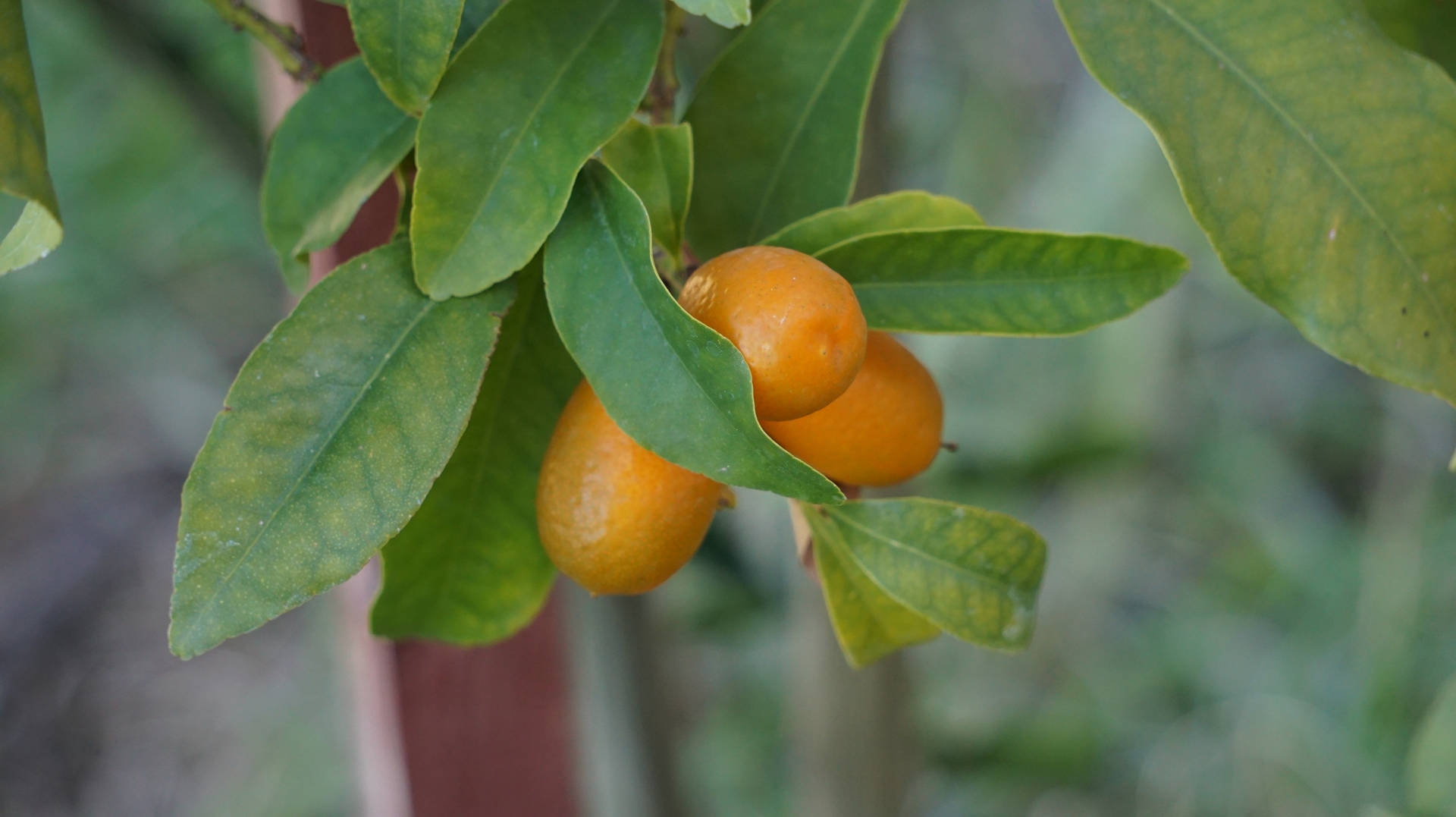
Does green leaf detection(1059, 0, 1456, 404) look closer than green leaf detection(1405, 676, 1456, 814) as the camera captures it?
Yes

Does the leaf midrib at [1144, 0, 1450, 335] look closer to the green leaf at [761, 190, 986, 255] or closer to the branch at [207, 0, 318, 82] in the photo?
the green leaf at [761, 190, 986, 255]

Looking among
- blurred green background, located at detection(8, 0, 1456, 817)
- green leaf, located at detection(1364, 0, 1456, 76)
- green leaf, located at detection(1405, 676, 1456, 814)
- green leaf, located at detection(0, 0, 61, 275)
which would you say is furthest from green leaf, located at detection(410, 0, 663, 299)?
blurred green background, located at detection(8, 0, 1456, 817)

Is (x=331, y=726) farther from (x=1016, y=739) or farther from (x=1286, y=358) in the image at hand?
(x=1286, y=358)

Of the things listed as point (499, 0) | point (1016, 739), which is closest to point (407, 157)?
point (499, 0)

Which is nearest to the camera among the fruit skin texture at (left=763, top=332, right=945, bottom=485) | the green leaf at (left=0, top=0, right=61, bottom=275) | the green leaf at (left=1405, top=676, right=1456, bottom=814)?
the green leaf at (left=0, top=0, right=61, bottom=275)

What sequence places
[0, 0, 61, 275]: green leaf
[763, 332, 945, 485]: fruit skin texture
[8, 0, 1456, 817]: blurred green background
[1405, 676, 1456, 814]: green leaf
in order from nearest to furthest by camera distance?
[0, 0, 61, 275]: green leaf, [763, 332, 945, 485]: fruit skin texture, [1405, 676, 1456, 814]: green leaf, [8, 0, 1456, 817]: blurred green background

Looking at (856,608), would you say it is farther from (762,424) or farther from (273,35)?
(273,35)

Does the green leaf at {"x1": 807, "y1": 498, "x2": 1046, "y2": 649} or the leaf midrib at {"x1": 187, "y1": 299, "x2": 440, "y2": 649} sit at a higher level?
the leaf midrib at {"x1": 187, "y1": 299, "x2": 440, "y2": 649}

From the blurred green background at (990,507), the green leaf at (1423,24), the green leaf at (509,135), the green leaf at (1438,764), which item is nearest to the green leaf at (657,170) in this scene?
the green leaf at (509,135)
